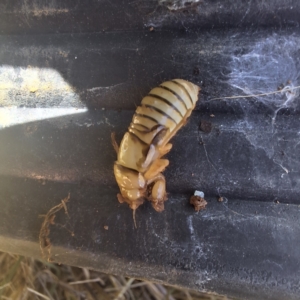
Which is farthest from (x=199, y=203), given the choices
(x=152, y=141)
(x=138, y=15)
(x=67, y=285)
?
(x=67, y=285)

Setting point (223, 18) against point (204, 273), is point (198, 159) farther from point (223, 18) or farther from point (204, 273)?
point (223, 18)

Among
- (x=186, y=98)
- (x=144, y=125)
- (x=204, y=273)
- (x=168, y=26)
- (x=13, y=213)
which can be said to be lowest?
(x=204, y=273)

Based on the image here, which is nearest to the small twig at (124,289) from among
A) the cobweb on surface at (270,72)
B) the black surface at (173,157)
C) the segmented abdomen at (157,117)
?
the black surface at (173,157)

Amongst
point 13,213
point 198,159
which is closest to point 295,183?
point 198,159

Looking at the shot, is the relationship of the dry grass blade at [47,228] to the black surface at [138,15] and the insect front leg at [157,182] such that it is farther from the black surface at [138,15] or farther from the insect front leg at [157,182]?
the black surface at [138,15]

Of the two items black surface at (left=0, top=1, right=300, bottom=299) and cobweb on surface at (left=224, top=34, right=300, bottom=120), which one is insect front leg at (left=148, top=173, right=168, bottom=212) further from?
cobweb on surface at (left=224, top=34, right=300, bottom=120)

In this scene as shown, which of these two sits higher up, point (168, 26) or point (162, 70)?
point (168, 26)
